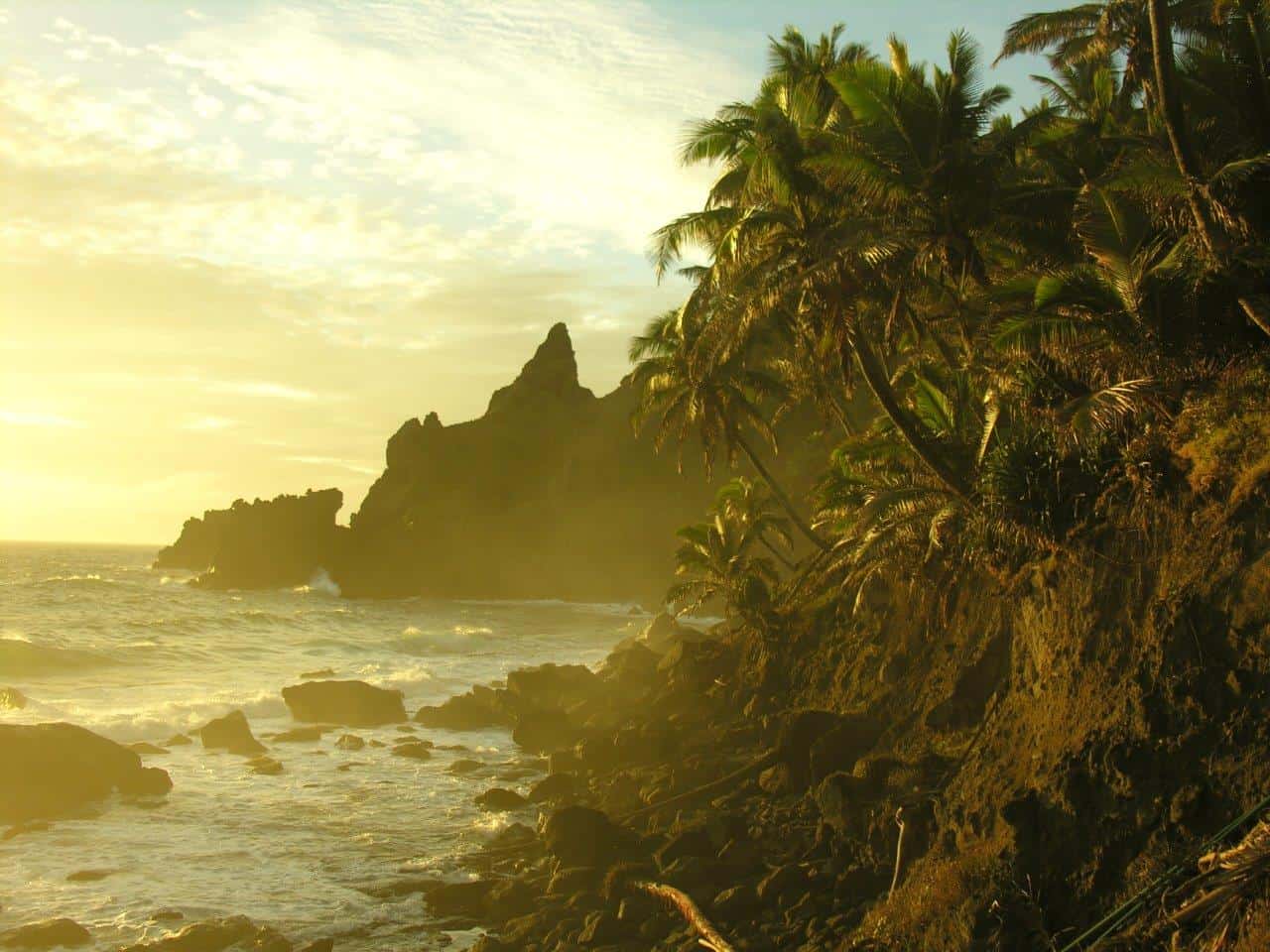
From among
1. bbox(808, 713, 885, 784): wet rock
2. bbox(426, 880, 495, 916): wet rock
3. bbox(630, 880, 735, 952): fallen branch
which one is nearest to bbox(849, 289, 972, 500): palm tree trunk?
bbox(808, 713, 885, 784): wet rock

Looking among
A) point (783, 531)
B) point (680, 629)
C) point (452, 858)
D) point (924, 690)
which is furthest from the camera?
point (680, 629)

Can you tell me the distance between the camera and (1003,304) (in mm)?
14070

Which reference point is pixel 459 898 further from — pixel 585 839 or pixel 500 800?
pixel 500 800

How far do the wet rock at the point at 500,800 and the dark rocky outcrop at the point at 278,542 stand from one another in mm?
77794

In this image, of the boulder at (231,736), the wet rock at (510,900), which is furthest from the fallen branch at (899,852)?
the boulder at (231,736)

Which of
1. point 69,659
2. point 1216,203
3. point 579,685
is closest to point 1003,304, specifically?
point 1216,203

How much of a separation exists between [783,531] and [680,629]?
510 inches

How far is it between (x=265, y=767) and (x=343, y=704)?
692 centimetres

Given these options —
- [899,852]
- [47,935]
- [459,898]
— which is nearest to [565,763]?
[459,898]

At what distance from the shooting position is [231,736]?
1027 inches

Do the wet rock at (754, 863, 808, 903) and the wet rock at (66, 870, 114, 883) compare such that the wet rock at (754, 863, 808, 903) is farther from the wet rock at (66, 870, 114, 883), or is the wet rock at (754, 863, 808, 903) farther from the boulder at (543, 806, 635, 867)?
the wet rock at (66, 870, 114, 883)

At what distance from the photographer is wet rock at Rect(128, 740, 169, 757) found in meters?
24.7

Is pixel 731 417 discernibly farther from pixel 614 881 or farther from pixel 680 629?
pixel 614 881

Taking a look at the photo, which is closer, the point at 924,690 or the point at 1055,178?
the point at 924,690
